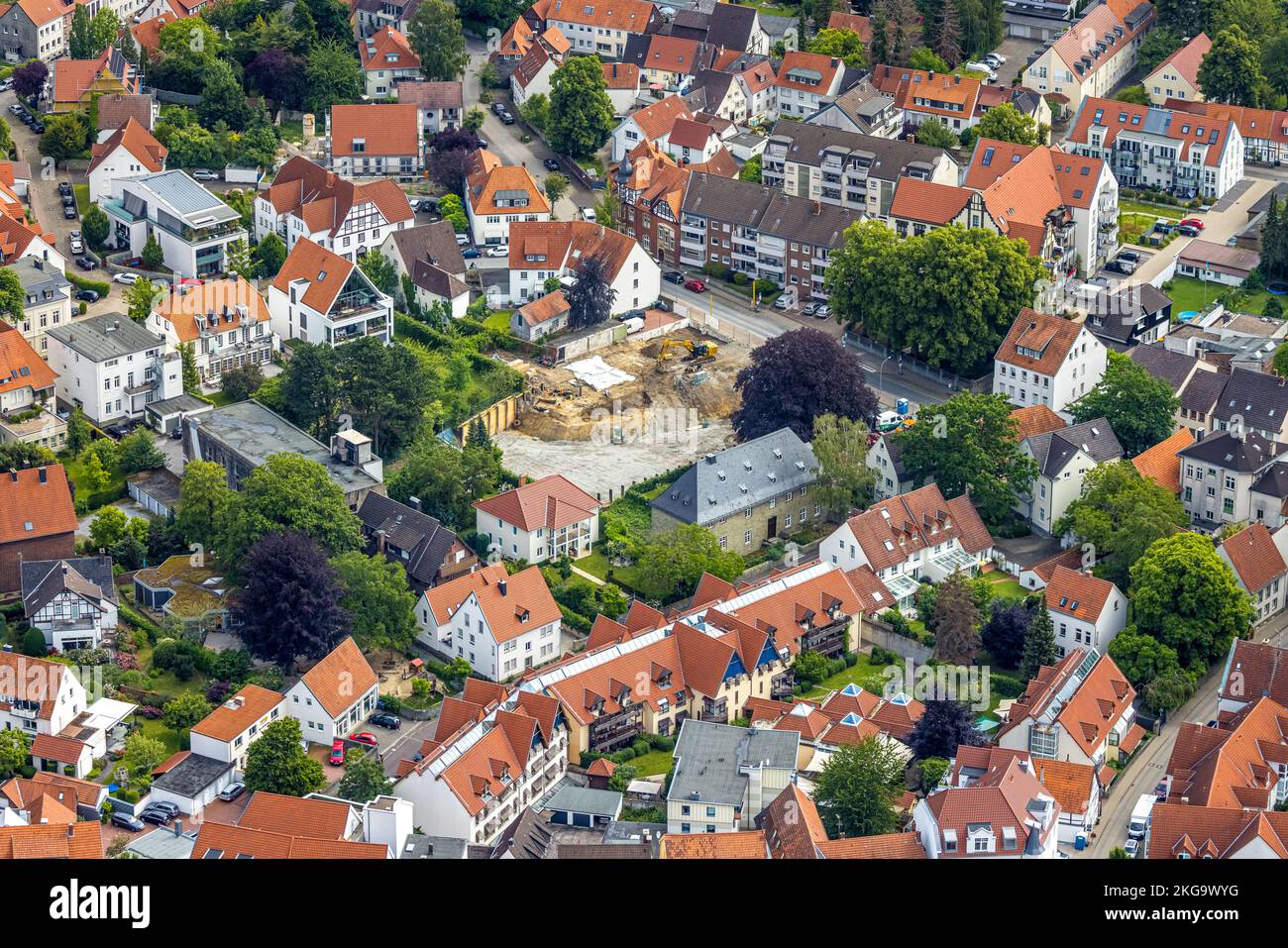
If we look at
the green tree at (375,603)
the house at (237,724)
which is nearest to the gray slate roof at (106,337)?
the green tree at (375,603)

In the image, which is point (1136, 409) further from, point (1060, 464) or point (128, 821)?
point (128, 821)

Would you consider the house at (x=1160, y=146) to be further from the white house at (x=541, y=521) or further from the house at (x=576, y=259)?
the white house at (x=541, y=521)

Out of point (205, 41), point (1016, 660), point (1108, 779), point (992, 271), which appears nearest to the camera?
point (1108, 779)

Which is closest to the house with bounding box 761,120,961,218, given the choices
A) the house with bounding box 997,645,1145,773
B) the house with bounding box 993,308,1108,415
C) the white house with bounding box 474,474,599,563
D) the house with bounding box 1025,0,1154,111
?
the house with bounding box 1025,0,1154,111

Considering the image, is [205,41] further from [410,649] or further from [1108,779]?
[1108,779]

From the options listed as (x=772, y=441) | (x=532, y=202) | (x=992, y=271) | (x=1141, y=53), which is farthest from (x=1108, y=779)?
(x=1141, y=53)
